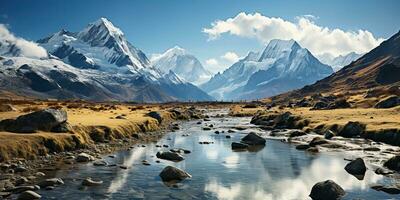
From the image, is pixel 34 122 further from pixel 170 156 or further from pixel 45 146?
pixel 170 156

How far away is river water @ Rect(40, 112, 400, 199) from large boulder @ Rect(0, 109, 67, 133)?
9462 mm

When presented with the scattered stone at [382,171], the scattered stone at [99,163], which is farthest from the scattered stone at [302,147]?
the scattered stone at [99,163]

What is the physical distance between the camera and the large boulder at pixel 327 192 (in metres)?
35.2

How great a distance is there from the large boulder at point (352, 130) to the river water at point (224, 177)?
18.6 meters

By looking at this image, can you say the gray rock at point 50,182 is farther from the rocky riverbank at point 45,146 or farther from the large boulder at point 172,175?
the large boulder at point 172,175

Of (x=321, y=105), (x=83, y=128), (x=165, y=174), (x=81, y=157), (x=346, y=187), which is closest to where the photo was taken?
(x=346, y=187)

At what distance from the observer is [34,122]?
180ft

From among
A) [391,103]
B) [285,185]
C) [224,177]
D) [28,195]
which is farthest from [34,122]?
[391,103]

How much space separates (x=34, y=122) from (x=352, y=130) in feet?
174

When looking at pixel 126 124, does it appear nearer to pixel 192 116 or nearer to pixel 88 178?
pixel 88 178

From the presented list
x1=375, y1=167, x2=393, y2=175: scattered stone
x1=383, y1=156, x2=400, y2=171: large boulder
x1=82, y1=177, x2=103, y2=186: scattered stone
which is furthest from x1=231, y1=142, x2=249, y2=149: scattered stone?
x1=82, y1=177, x2=103, y2=186: scattered stone

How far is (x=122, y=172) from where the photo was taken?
147ft

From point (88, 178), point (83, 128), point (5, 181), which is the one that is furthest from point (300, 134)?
point (5, 181)

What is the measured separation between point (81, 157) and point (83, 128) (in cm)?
1565
